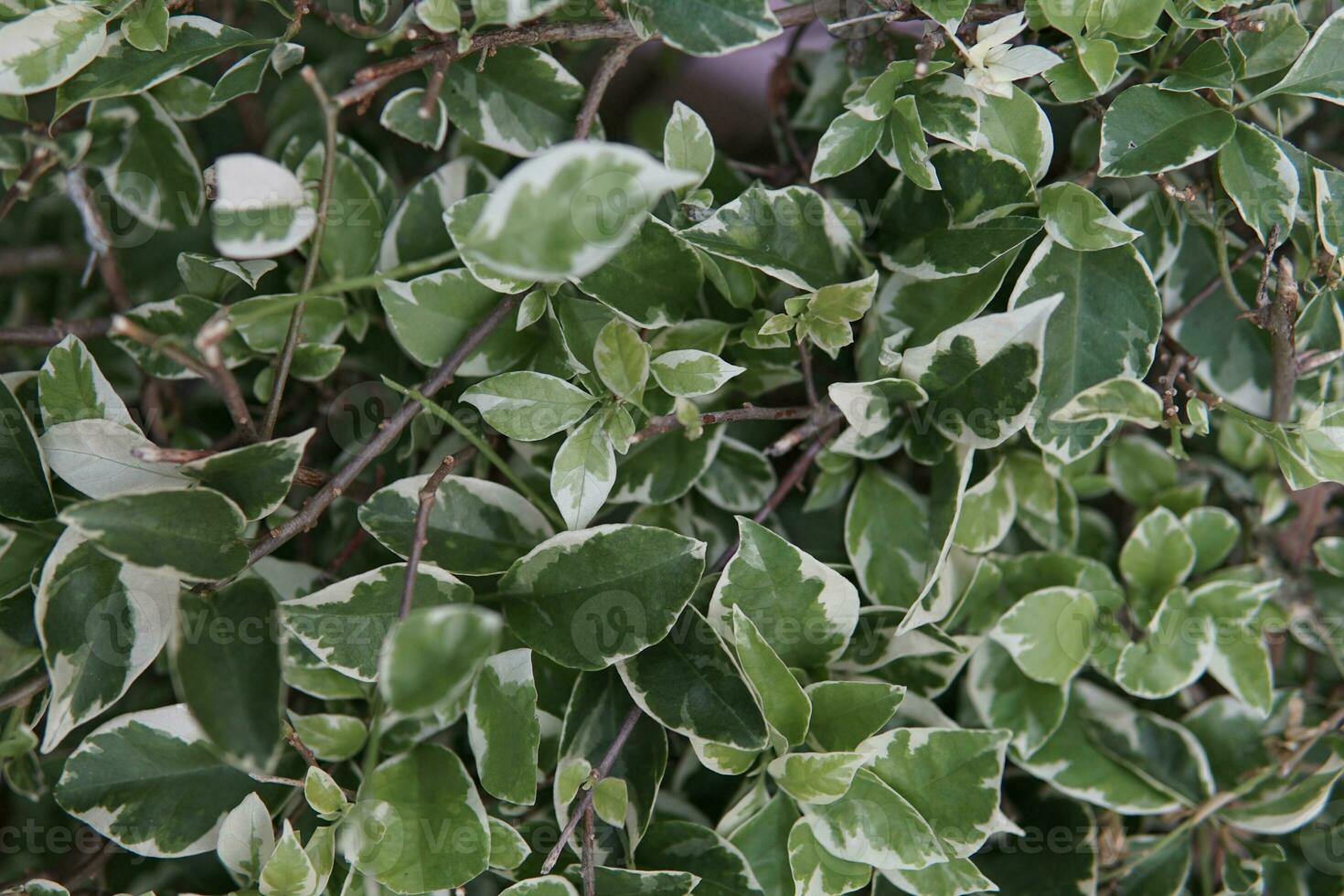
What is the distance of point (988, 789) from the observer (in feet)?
2.15

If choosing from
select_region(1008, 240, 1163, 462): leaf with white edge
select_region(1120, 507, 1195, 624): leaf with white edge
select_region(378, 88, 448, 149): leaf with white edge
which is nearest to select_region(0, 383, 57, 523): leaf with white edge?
select_region(378, 88, 448, 149): leaf with white edge

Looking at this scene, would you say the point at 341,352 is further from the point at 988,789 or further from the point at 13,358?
the point at 988,789

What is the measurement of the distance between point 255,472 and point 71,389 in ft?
0.54

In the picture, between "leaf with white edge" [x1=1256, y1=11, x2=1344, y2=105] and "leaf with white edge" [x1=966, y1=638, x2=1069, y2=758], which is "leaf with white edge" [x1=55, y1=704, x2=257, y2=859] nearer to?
"leaf with white edge" [x1=966, y1=638, x2=1069, y2=758]

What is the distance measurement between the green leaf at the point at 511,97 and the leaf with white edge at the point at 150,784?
1.58 feet

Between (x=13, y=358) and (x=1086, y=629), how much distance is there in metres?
0.97

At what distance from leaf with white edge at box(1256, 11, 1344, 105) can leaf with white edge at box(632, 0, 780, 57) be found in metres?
0.36

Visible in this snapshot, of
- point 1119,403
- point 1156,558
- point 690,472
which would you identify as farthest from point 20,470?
point 1156,558

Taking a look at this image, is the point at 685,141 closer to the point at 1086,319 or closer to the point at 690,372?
the point at 690,372

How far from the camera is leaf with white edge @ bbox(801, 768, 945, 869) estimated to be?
2.07ft

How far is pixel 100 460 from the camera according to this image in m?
0.64

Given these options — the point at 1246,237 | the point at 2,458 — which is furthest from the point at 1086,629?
the point at 2,458

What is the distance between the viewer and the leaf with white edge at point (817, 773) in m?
0.61

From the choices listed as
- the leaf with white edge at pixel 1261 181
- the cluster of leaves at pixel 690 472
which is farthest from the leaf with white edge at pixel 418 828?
the leaf with white edge at pixel 1261 181
